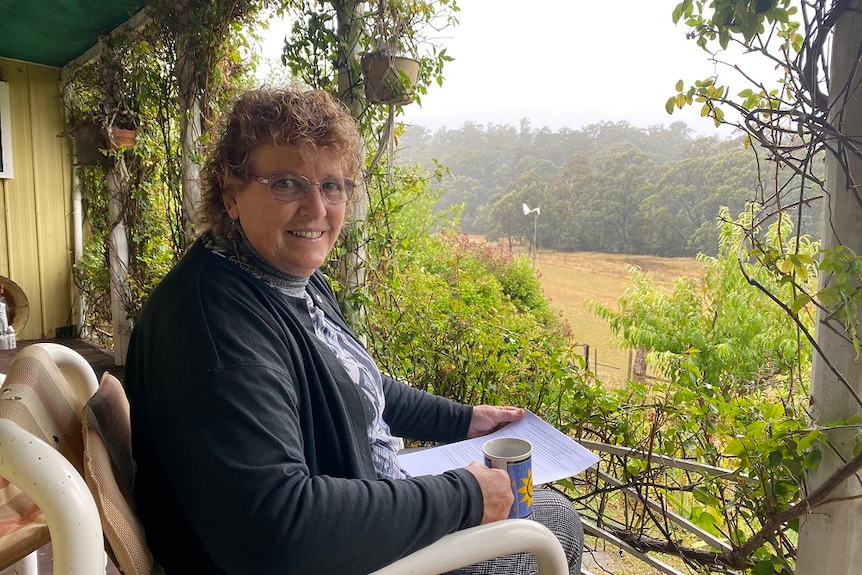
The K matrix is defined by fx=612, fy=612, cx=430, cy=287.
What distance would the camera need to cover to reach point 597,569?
6.23 ft

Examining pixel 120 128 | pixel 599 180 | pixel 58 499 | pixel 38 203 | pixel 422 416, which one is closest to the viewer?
pixel 58 499

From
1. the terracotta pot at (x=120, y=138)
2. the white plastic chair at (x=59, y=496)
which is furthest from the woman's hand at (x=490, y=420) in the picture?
the terracotta pot at (x=120, y=138)

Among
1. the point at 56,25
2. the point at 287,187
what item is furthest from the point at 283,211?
the point at 56,25

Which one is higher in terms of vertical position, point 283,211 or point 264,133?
point 264,133

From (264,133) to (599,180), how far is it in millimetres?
1132

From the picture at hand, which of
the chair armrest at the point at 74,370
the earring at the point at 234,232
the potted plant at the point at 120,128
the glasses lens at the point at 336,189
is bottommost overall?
the chair armrest at the point at 74,370

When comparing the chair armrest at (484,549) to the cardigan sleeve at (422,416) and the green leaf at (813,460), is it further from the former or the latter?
the cardigan sleeve at (422,416)

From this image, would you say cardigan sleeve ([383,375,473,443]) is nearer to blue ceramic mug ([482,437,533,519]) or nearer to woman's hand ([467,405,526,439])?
woman's hand ([467,405,526,439])

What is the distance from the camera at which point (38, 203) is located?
4734 millimetres

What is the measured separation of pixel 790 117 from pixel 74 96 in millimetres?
5040

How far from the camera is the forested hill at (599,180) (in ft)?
5.14

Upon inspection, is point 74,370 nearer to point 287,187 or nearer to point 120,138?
point 287,187

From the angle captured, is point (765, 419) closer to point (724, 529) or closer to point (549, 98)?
point (724, 529)

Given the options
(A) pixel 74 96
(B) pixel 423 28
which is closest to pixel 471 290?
(B) pixel 423 28
